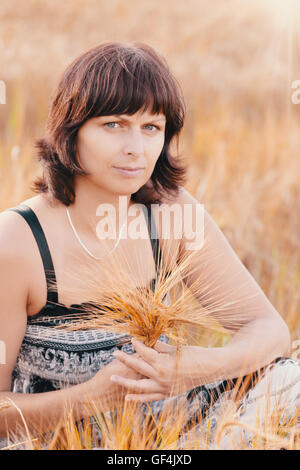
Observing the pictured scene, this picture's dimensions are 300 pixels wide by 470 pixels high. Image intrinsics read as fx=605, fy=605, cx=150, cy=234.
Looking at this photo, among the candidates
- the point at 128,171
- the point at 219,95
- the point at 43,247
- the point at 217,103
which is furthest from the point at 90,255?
the point at 219,95

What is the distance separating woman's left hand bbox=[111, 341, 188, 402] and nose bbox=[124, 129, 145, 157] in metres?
0.43

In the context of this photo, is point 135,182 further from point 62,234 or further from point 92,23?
point 92,23

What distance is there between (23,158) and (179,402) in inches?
61.3

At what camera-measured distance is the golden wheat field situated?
2.74m

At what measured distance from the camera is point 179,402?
1497 mm

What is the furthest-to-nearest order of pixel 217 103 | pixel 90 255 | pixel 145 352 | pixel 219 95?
1. pixel 219 95
2. pixel 217 103
3. pixel 90 255
4. pixel 145 352

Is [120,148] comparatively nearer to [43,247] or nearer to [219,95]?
[43,247]

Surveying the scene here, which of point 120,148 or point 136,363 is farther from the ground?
point 120,148

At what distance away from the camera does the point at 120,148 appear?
1404 mm

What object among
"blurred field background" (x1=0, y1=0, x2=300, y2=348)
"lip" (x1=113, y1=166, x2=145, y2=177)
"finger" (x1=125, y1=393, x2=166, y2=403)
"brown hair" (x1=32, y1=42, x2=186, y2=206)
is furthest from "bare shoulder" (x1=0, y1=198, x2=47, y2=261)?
"blurred field background" (x1=0, y1=0, x2=300, y2=348)

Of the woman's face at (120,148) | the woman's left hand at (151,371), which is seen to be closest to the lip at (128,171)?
the woman's face at (120,148)

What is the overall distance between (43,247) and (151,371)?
397 mm

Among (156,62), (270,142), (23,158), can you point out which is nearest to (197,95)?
(270,142)

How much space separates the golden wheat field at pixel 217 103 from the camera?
2742 mm
